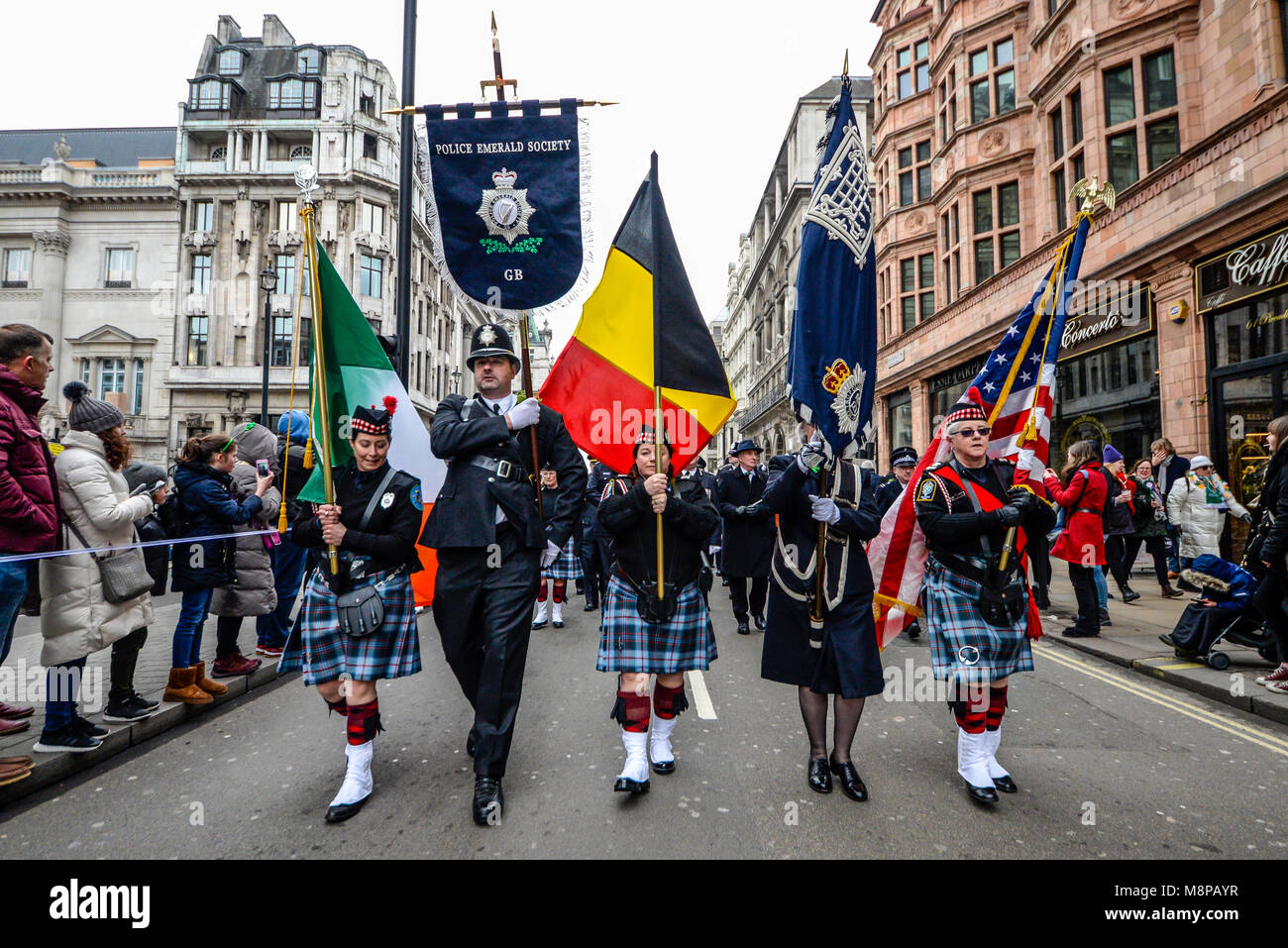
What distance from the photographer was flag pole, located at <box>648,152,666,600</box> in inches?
139

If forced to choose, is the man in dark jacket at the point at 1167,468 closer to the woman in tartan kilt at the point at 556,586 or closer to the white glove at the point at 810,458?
the woman in tartan kilt at the point at 556,586

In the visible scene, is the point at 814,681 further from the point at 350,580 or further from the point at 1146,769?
the point at 350,580

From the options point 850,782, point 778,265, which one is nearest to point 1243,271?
point 850,782

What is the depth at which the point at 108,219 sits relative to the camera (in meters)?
38.5

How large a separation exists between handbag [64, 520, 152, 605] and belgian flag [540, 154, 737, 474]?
2.74 metres

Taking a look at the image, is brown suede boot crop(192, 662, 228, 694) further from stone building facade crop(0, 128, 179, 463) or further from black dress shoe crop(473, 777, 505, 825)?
stone building facade crop(0, 128, 179, 463)

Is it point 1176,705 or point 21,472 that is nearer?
point 21,472

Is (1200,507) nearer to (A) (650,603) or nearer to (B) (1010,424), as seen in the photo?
(B) (1010,424)

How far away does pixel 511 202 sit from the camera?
4.18 m

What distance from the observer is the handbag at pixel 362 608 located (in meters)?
3.34

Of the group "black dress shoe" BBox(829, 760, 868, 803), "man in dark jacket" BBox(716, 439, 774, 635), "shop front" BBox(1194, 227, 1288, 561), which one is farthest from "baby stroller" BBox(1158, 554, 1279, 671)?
"shop front" BBox(1194, 227, 1288, 561)

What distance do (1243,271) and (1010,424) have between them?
8.71 m
